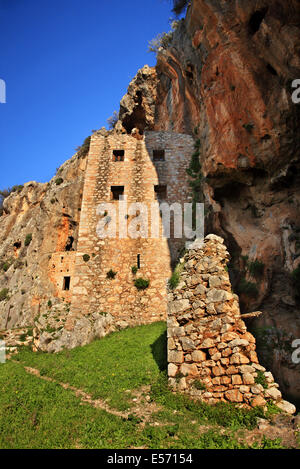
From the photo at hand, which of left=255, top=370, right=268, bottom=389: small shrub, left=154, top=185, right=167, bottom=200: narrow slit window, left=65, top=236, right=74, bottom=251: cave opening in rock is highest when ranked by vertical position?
left=154, top=185, right=167, bottom=200: narrow slit window

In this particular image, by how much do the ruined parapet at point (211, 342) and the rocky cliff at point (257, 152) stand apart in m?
1.92

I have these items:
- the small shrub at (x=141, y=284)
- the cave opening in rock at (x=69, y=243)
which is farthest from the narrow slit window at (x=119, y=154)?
the small shrub at (x=141, y=284)

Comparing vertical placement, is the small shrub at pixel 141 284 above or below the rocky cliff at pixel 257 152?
below

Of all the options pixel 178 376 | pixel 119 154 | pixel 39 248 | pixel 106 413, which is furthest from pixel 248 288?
pixel 39 248

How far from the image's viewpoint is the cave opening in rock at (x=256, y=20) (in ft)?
30.3

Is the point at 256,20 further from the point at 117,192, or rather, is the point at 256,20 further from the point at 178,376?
the point at 178,376

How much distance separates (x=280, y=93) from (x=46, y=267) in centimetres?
1674

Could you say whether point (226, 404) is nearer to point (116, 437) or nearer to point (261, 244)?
point (116, 437)

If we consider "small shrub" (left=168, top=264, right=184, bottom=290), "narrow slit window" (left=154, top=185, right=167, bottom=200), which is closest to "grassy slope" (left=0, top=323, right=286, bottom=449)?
"small shrub" (left=168, top=264, right=184, bottom=290)

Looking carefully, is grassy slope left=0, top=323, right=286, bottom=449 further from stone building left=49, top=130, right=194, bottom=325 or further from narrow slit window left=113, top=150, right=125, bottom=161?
narrow slit window left=113, top=150, right=125, bottom=161

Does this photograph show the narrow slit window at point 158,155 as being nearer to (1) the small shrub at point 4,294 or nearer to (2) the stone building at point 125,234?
(2) the stone building at point 125,234

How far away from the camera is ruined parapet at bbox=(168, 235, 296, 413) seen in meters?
5.41

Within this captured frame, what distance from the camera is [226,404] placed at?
17.4ft

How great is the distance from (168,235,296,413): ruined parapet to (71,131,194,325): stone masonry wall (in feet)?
24.3
